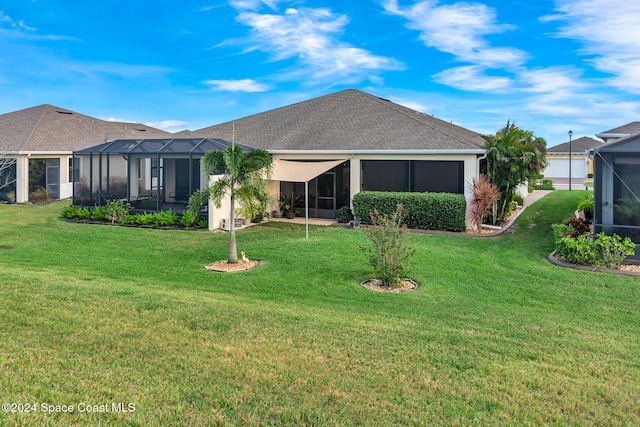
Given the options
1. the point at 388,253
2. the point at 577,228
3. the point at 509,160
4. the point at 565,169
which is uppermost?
the point at 565,169

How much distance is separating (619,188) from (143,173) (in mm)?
20255

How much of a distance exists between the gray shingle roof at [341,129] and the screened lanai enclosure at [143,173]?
3.42m

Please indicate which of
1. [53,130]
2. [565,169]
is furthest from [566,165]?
[53,130]

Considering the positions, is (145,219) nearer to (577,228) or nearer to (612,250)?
(577,228)

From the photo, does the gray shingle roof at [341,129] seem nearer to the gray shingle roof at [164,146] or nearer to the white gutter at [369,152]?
the white gutter at [369,152]

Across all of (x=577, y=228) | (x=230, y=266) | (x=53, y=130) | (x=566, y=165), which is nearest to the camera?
(x=230, y=266)

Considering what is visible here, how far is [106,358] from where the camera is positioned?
659 centimetres

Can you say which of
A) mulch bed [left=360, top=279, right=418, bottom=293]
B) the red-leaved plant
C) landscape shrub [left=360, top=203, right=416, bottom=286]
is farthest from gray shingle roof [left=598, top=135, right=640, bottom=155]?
mulch bed [left=360, top=279, right=418, bottom=293]

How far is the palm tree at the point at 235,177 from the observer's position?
1434cm

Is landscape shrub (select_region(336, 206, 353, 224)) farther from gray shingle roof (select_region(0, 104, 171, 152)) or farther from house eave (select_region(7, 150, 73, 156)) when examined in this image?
gray shingle roof (select_region(0, 104, 171, 152))

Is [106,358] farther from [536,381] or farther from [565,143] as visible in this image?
[565,143]

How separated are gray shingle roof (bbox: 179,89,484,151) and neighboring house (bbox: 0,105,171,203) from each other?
8.45 metres

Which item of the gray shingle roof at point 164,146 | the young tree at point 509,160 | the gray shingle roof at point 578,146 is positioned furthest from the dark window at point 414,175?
the gray shingle roof at point 578,146

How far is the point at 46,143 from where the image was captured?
31.2m
